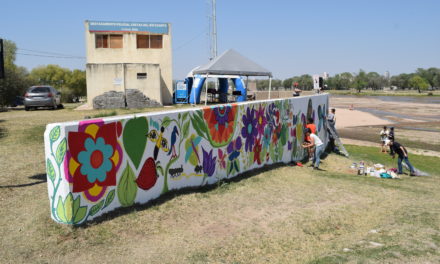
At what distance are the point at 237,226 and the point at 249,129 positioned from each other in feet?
13.3

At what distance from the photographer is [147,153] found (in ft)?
22.6

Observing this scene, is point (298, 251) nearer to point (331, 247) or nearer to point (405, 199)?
point (331, 247)

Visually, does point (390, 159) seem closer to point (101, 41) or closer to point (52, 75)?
point (101, 41)

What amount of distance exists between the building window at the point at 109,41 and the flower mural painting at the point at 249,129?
18.6 metres

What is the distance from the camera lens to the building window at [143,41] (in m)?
26.4

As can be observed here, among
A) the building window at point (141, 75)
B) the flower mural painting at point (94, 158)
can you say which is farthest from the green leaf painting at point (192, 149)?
the building window at point (141, 75)

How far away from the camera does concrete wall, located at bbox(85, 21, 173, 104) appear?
83.2ft

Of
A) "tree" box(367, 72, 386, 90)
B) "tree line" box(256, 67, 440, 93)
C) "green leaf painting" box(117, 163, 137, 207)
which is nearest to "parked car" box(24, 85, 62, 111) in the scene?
"green leaf painting" box(117, 163, 137, 207)

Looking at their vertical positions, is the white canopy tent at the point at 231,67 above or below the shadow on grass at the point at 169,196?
above

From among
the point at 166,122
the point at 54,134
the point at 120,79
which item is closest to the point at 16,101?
the point at 120,79

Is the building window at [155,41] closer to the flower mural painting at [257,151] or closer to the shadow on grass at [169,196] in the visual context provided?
the flower mural painting at [257,151]

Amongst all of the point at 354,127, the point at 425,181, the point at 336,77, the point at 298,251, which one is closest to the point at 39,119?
the point at 298,251

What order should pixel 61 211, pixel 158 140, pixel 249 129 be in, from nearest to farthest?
1. pixel 61 211
2. pixel 158 140
3. pixel 249 129

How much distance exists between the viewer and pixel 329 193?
895 centimetres
